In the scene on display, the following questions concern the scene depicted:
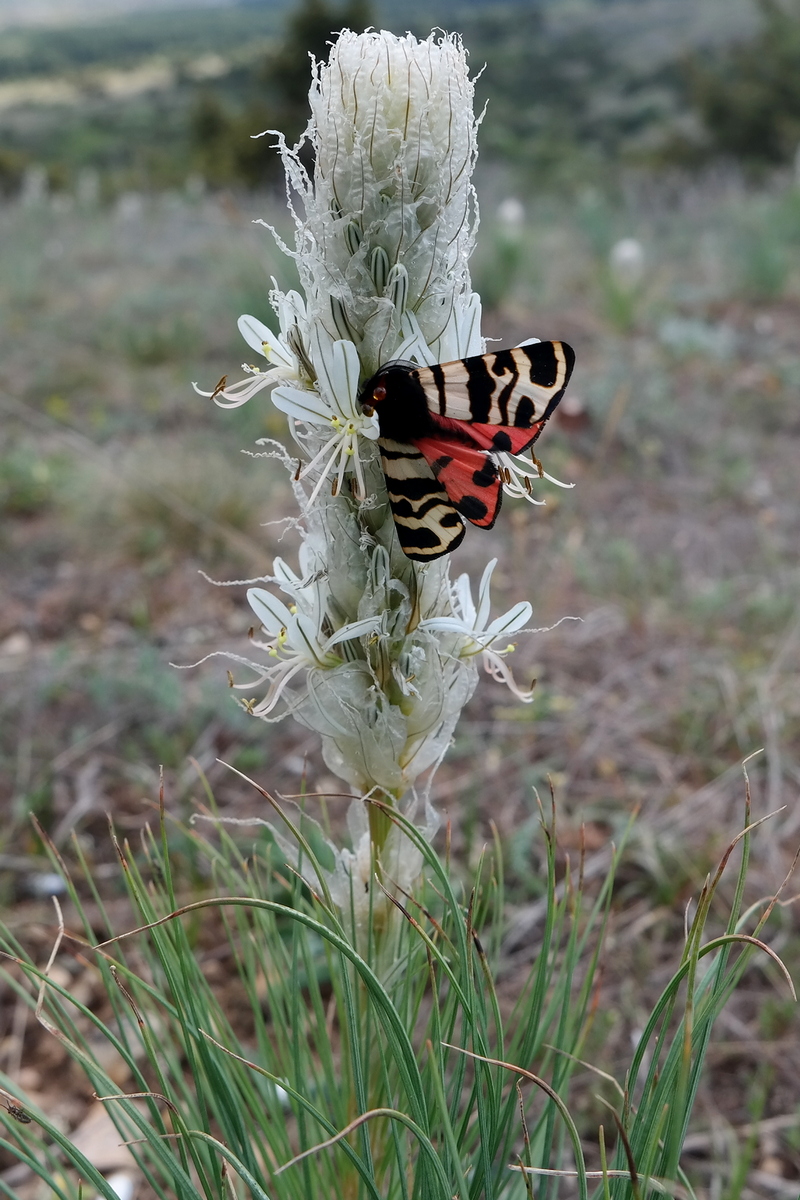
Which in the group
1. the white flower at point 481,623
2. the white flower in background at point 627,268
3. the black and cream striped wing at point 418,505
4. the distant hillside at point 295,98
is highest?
the distant hillside at point 295,98

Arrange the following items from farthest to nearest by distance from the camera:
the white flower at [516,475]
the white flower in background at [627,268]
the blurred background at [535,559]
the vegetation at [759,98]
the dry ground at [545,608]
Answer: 1. the vegetation at [759,98]
2. the white flower in background at [627,268]
3. the blurred background at [535,559]
4. the dry ground at [545,608]
5. the white flower at [516,475]

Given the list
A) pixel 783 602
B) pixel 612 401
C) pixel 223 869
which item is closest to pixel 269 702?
pixel 223 869

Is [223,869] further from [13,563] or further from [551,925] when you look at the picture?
[13,563]

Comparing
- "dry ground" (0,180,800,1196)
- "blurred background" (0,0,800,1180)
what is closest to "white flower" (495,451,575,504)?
"blurred background" (0,0,800,1180)

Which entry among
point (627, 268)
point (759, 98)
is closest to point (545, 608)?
point (627, 268)

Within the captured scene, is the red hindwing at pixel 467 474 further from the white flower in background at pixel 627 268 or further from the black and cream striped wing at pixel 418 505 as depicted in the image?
the white flower in background at pixel 627 268

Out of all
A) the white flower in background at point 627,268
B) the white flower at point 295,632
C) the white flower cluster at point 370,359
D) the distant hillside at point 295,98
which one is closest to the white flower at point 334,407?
the white flower cluster at point 370,359
